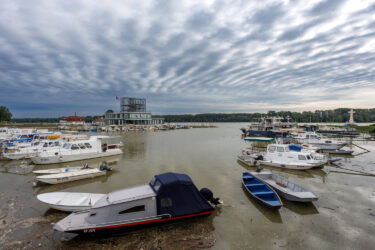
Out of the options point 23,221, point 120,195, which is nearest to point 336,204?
point 120,195

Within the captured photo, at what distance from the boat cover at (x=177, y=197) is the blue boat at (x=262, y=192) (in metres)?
3.67

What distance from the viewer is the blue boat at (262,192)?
10.3 metres

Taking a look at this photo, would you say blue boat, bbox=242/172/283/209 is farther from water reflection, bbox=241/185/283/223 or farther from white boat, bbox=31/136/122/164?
white boat, bbox=31/136/122/164

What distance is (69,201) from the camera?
1005 centimetres

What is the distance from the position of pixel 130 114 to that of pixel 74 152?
82036 mm

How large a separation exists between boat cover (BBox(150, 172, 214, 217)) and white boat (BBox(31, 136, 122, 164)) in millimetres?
17956

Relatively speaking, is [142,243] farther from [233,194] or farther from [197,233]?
[233,194]

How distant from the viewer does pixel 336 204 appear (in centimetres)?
1139

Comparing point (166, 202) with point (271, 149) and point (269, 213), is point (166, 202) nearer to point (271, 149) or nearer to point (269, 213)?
point (269, 213)

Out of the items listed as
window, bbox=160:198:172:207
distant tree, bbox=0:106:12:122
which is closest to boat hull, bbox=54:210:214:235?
window, bbox=160:198:172:207

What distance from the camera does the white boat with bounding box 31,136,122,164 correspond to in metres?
21.0

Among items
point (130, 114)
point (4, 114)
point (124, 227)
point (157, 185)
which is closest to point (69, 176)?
point (124, 227)

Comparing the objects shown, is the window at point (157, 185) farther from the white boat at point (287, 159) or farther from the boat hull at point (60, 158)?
the boat hull at point (60, 158)

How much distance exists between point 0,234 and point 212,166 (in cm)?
1710
